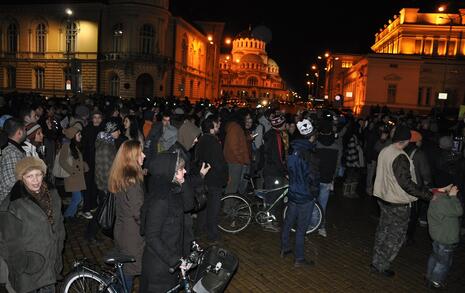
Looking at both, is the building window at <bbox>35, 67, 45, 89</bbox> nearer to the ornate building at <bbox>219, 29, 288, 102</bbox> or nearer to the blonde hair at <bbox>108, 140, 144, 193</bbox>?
the blonde hair at <bbox>108, 140, 144, 193</bbox>

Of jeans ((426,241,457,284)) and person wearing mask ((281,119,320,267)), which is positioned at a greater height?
person wearing mask ((281,119,320,267))

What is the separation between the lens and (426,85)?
5738 centimetres

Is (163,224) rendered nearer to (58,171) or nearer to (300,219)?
(300,219)

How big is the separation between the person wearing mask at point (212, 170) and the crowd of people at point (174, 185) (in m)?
0.02

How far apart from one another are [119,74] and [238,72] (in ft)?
342

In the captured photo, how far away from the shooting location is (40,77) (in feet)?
181

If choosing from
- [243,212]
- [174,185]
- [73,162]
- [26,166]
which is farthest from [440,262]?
[73,162]

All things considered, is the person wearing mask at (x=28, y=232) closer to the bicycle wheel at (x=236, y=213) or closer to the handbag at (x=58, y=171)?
the handbag at (x=58, y=171)

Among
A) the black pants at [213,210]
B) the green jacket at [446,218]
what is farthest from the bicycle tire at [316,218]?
the green jacket at [446,218]

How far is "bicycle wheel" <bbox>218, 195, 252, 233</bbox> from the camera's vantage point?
27.5 ft

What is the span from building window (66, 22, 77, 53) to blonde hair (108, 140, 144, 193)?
53357mm

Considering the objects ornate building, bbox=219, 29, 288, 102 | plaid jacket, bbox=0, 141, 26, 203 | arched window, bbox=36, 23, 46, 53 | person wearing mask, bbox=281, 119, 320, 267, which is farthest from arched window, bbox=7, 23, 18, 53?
ornate building, bbox=219, 29, 288, 102

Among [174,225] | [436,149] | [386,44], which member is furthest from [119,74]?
[386,44]

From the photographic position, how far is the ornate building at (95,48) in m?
50.0
